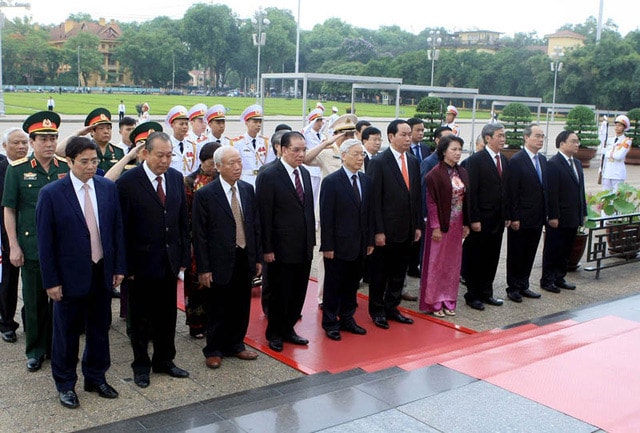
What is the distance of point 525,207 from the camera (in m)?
7.27

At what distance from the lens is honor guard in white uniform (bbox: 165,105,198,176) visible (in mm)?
7145

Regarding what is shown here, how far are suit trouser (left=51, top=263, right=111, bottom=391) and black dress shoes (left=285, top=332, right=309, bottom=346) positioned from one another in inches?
65.2

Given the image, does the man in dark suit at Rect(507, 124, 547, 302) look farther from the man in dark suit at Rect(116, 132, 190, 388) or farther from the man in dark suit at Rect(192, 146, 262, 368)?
the man in dark suit at Rect(116, 132, 190, 388)

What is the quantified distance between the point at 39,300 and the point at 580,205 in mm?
5683

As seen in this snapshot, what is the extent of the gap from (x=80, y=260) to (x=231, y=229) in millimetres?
1144

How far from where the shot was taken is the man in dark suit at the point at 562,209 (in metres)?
7.45

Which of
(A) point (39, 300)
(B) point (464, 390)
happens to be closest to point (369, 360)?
(B) point (464, 390)

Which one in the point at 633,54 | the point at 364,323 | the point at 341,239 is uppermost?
the point at 633,54

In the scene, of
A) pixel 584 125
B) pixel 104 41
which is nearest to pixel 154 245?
pixel 584 125

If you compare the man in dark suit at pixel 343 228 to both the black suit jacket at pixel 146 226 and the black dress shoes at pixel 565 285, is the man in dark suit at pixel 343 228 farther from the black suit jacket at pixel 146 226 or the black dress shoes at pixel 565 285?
the black dress shoes at pixel 565 285

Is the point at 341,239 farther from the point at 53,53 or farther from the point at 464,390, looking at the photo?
the point at 53,53

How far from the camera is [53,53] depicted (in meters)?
81.4

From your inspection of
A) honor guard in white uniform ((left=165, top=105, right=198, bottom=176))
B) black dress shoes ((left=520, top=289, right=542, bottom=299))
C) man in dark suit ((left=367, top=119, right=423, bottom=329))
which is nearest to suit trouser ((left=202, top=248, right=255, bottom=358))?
man in dark suit ((left=367, top=119, right=423, bottom=329))

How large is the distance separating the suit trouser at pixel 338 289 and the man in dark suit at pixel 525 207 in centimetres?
214
